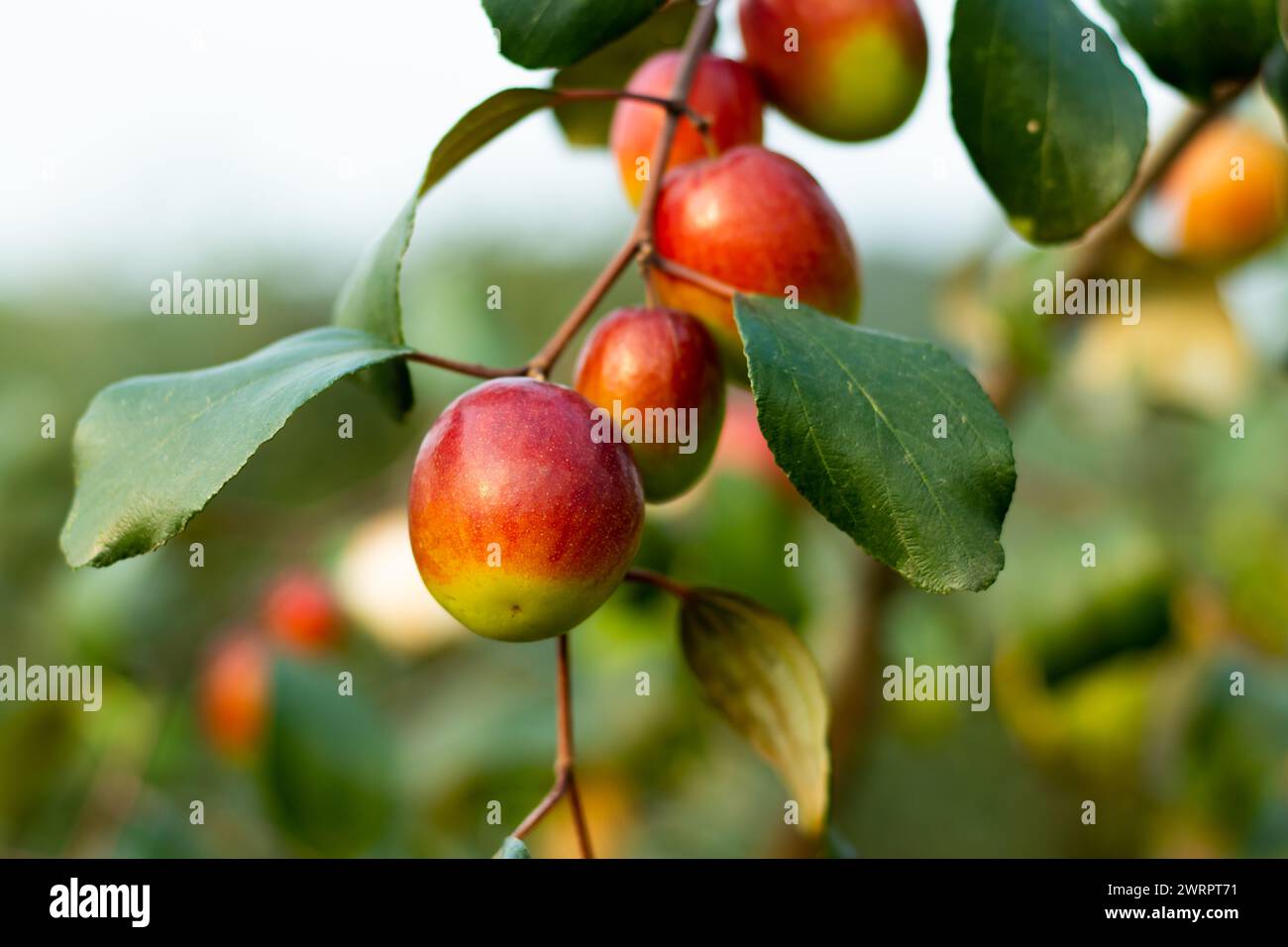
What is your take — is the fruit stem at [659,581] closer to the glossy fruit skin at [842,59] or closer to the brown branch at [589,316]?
the brown branch at [589,316]

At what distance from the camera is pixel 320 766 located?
0.86m

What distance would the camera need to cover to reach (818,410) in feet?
1.16

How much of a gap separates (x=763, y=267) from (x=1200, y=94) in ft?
0.68

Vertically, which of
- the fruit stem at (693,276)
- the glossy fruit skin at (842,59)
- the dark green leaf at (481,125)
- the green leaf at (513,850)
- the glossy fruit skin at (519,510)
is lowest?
the green leaf at (513,850)

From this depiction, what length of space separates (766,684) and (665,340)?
154 millimetres

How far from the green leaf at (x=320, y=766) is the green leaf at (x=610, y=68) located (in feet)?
1.56

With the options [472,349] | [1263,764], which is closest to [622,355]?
[472,349]

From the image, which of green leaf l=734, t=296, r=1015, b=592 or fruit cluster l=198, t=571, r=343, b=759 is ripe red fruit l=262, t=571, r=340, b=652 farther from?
green leaf l=734, t=296, r=1015, b=592

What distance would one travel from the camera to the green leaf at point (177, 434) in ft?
1.15

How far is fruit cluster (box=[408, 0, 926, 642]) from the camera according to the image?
0.35 metres

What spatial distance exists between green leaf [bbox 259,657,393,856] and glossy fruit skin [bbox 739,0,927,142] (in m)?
0.58
